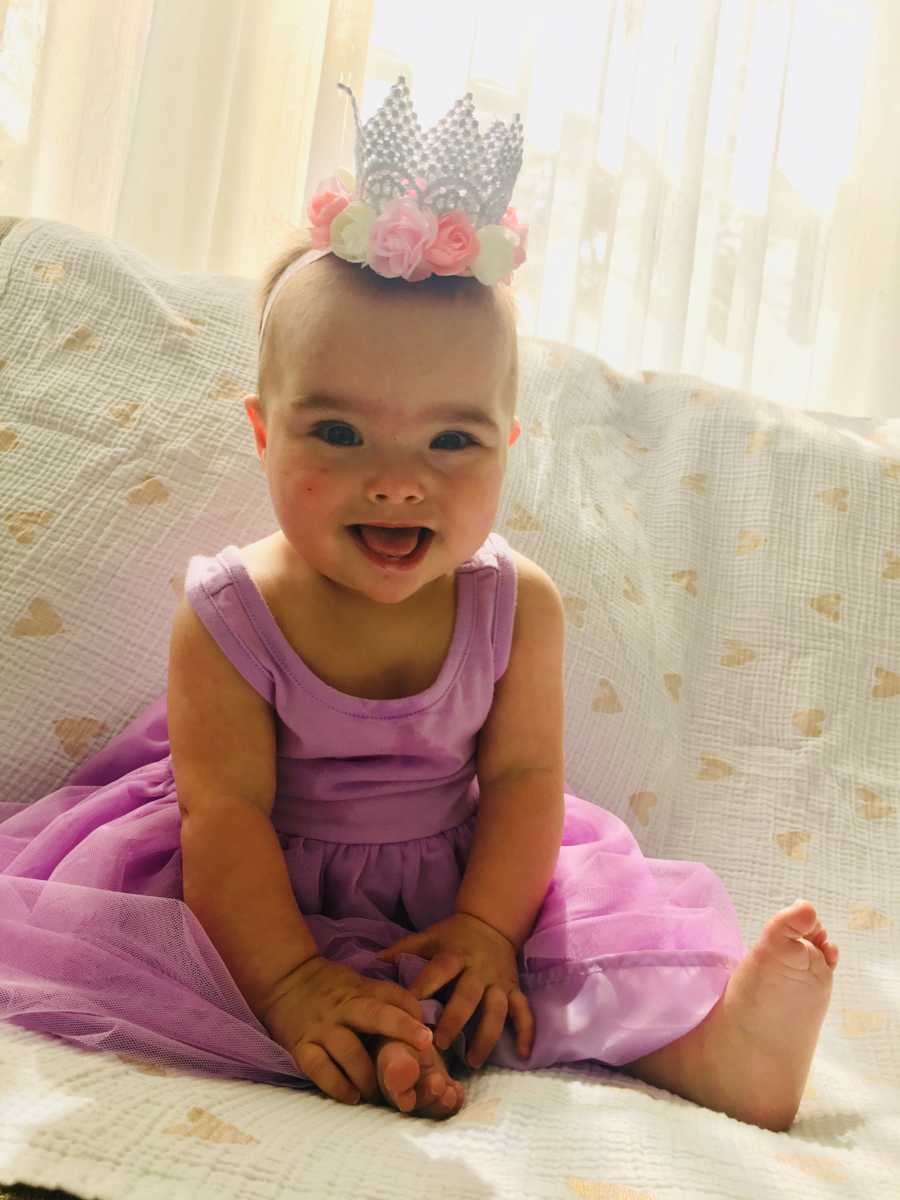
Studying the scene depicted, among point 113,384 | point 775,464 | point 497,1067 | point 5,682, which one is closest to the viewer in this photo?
point 497,1067

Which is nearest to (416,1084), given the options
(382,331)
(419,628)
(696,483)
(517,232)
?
(419,628)

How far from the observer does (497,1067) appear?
3.00 feet

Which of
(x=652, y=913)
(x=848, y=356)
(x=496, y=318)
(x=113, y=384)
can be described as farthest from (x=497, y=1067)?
(x=848, y=356)

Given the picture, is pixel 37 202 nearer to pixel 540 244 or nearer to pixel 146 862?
pixel 540 244

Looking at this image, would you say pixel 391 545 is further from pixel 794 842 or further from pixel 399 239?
pixel 794 842

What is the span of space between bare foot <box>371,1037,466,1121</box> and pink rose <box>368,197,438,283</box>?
0.51 m

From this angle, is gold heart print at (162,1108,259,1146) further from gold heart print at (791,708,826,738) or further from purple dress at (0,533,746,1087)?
gold heart print at (791,708,826,738)

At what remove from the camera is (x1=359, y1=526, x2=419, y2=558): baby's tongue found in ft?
3.20

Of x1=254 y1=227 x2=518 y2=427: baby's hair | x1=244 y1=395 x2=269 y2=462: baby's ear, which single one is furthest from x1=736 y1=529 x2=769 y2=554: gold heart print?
x1=244 y1=395 x2=269 y2=462: baby's ear

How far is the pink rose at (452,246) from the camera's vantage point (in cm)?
94

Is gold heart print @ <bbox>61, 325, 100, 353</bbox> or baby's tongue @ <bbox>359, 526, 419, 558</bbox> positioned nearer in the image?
baby's tongue @ <bbox>359, 526, 419, 558</bbox>

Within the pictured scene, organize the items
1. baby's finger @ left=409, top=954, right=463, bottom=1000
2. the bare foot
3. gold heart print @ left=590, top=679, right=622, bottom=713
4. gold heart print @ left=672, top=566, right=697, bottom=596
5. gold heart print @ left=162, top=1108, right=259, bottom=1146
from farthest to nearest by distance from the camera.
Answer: gold heart print @ left=672, top=566, right=697, bottom=596
gold heart print @ left=590, top=679, right=622, bottom=713
baby's finger @ left=409, top=954, right=463, bottom=1000
the bare foot
gold heart print @ left=162, top=1108, right=259, bottom=1146

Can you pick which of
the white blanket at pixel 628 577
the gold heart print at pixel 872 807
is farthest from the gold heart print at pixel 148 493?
the gold heart print at pixel 872 807

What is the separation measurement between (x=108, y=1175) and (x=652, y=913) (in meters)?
0.48
